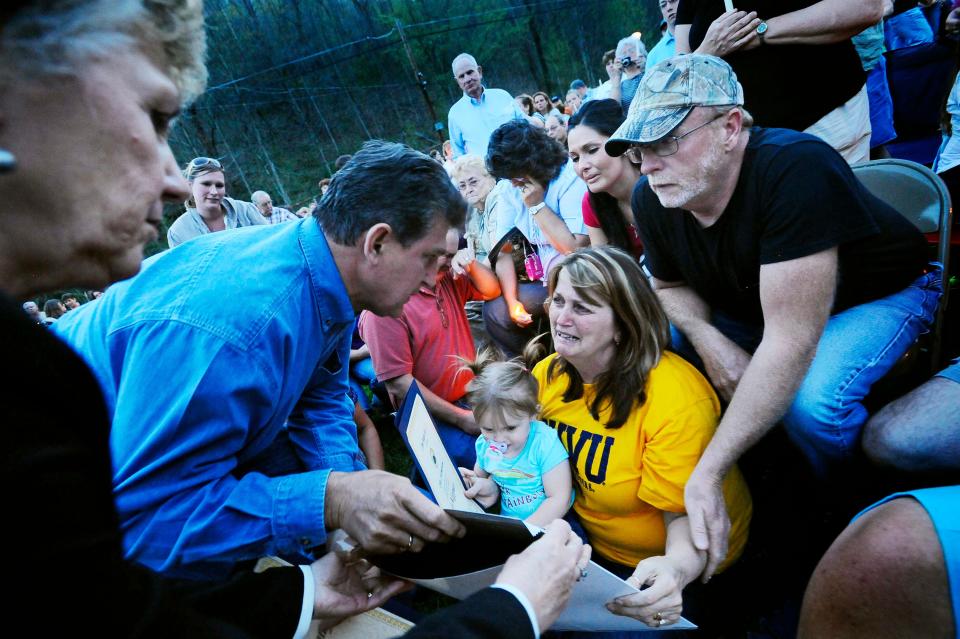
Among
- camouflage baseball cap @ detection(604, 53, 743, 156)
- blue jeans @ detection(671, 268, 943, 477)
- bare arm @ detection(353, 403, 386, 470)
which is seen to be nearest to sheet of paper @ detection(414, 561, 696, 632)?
blue jeans @ detection(671, 268, 943, 477)

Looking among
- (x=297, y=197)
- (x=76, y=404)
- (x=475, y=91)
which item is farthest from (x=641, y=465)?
(x=297, y=197)

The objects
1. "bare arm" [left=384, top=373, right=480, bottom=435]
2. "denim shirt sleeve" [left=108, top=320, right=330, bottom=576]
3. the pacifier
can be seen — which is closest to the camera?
"denim shirt sleeve" [left=108, top=320, right=330, bottom=576]

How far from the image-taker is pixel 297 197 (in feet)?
58.2

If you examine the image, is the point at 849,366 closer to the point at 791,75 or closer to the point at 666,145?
the point at 666,145

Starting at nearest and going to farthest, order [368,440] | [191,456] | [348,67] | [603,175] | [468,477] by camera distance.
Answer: [191,456]
[468,477]
[603,175]
[368,440]
[348,67]

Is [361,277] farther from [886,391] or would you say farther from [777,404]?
[886,391]

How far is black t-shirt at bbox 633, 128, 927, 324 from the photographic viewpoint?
1.58 m

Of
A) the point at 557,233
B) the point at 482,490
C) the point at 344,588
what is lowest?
the point at 482,490

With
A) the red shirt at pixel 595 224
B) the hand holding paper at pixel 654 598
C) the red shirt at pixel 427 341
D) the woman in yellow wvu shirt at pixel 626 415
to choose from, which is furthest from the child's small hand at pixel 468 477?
the red shirt at pixel 595 224

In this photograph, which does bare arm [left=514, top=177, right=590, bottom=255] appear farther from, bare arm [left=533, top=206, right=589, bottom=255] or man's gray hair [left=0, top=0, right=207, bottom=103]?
man's gray hair [left=0, top=0, right=207, bottom=103]

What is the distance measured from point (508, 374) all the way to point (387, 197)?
0.84 metres

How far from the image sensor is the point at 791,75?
2.25 m

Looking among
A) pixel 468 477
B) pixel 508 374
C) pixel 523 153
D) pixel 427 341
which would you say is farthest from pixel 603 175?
pixel 468 477

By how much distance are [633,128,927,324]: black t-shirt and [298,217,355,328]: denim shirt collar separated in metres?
1.29
